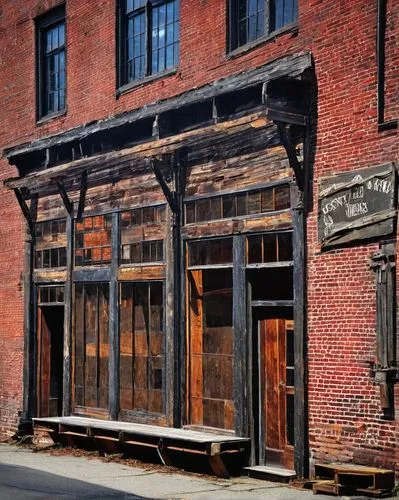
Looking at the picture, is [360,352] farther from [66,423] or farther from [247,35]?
[66,423]

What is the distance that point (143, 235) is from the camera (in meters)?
16.0

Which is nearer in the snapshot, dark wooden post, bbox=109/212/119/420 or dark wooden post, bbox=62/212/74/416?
dark wooden post, bbox=109/212/119/420

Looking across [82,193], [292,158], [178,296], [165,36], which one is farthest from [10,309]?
[292,158]

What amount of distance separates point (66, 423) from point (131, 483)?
12.8 feet

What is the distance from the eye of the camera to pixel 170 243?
15.2 m

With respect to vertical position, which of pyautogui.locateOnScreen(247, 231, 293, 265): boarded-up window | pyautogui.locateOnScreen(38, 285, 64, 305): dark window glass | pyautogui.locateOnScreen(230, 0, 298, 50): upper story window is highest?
pyautogui.locateOnScreen(230, 0, 298, 50): upper story window

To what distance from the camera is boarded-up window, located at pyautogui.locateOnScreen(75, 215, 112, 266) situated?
55.8 ft

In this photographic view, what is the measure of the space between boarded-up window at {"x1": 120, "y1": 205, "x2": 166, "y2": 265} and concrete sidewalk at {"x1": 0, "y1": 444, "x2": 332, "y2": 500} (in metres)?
3.47

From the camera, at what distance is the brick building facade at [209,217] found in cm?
1200

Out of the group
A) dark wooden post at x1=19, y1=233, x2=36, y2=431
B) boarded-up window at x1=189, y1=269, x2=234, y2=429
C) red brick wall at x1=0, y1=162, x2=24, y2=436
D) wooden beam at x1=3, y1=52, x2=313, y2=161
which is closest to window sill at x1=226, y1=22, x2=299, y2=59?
wooden beam at x1=3, y1=52, x2=313, y2=161

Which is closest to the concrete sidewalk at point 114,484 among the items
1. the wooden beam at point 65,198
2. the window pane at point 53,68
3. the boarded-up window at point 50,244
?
the boarded-up window at point 50,244

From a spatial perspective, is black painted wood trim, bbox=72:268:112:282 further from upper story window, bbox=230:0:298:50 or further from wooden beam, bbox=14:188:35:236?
upper story window, bbox=230:0:298:50

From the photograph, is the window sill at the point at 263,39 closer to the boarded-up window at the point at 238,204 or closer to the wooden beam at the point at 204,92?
the wooden beam at the point at 204,92

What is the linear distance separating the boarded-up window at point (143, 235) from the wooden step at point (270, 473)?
12.8 ft
